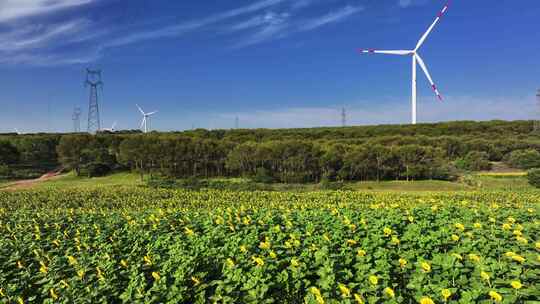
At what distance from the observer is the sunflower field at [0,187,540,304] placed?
5328 mm

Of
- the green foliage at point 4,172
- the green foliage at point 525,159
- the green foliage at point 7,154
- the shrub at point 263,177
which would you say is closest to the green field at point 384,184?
the shrub at point 263,177

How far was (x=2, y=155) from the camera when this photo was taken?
7162 centimetres

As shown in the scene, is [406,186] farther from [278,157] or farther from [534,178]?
[278,157]

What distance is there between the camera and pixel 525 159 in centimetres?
7069

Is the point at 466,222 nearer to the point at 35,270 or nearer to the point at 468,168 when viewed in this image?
the point at 35,270

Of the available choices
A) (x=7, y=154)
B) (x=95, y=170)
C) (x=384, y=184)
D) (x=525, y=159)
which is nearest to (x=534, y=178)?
(x=384, y=184)

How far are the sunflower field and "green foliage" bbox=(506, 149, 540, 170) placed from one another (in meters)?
74.8

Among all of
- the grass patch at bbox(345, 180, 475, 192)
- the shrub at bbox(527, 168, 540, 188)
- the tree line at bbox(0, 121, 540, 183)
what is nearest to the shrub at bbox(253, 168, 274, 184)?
the tree line at bbox(0, 121, 540, 183)

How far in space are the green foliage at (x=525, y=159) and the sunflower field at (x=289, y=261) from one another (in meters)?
74.8

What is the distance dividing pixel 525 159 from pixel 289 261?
8093 cm

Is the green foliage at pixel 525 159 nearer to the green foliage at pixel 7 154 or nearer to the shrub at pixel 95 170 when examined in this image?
the shrub at pixel 95 170

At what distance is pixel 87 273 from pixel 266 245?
3.41 metres

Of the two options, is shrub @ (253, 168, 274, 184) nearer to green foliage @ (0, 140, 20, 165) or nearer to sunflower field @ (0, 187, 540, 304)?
green foliage @ (0, 140, 20, 165)

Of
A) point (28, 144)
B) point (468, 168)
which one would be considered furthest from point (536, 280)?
point (28, 144)
